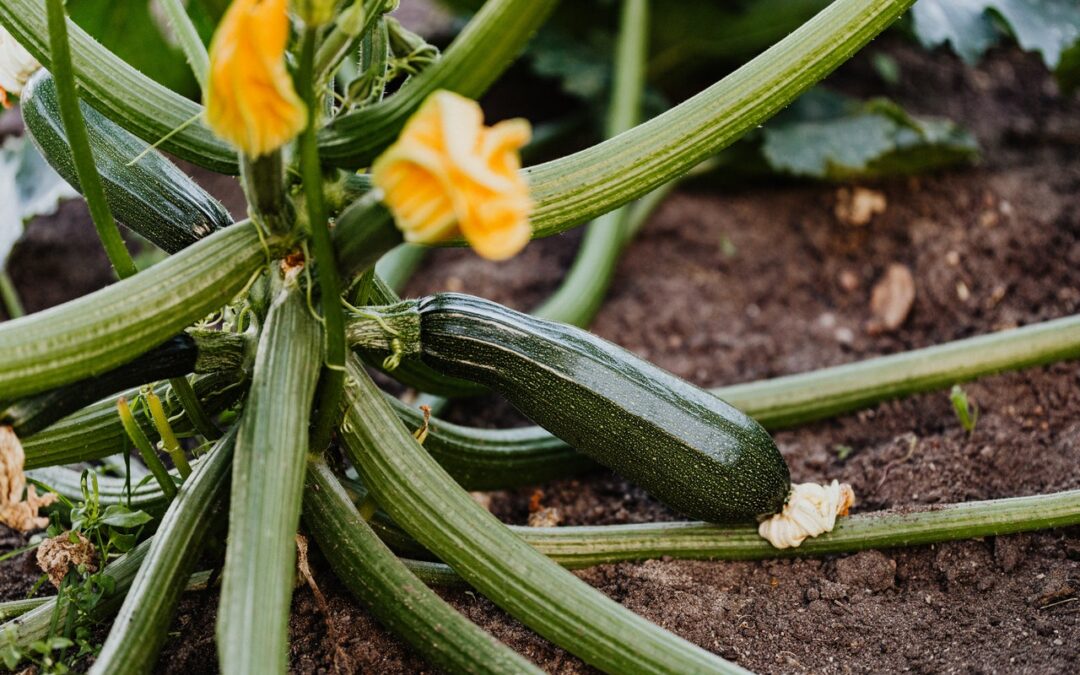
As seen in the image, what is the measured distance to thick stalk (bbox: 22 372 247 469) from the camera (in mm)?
1822

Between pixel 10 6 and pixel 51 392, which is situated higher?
pixel 10 6

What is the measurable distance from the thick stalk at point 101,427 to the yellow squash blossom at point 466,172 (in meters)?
0.64

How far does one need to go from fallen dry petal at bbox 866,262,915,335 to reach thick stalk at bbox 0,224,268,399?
80.3 inches

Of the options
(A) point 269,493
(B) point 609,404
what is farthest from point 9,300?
(B) point 609,404

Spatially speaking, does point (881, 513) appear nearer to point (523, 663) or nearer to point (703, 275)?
point (523, 663)

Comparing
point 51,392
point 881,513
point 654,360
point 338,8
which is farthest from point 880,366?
point 51,392

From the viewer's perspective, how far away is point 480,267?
333 centimetres

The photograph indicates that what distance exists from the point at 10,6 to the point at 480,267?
1.81 m

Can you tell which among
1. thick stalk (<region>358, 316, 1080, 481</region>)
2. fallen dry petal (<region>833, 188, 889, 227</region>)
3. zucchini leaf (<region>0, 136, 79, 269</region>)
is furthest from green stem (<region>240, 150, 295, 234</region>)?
fallen dry petal (<region>833, 188, 889, 227</region>)

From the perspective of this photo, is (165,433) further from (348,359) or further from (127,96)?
(127,96)

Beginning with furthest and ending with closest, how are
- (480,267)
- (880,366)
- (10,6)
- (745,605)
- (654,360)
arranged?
1. (480,267)
2. (654,360)
3. (880,366)
4. (745,605)
5. (10,6)

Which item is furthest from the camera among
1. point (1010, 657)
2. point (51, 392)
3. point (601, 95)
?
Answer: point (601, 95)

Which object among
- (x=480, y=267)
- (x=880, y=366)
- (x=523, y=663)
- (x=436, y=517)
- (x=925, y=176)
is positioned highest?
(x=925, y=176)

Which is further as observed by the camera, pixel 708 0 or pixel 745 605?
pixel 708 0
